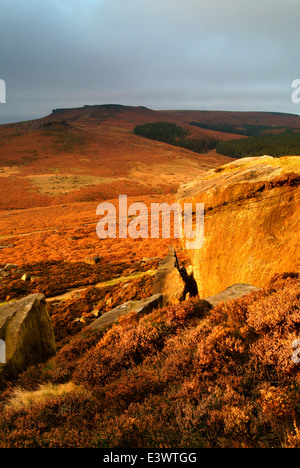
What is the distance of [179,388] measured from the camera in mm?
3945

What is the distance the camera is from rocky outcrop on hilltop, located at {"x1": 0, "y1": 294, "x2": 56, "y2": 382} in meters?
5.98

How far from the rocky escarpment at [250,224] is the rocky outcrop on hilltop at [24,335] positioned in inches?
230

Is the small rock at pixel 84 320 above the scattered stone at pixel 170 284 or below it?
below

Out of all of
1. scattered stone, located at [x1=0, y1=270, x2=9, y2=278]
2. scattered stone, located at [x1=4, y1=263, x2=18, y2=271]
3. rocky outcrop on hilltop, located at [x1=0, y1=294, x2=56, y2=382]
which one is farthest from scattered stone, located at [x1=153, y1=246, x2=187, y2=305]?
scattered stone, located at [x1=4, y1=263, x2=18, y2=271]

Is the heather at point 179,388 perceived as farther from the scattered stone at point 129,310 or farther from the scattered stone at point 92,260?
the scattered stone at point 92,260

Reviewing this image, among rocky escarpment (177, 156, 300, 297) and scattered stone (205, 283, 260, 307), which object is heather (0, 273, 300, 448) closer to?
scattered stone (205, 283, 260, 307)

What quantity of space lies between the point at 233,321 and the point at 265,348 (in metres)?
1.07

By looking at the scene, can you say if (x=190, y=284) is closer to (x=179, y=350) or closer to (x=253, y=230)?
(x=253, y=230)

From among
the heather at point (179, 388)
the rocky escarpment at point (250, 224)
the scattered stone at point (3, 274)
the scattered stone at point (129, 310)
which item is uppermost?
the rocky escarpment at point (250, 224)

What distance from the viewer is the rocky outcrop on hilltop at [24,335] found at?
5984mm

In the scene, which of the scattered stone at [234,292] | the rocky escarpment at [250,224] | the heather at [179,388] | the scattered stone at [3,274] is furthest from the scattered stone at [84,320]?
the scattered stone at [3,274]

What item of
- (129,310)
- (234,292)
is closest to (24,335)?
(129,310)

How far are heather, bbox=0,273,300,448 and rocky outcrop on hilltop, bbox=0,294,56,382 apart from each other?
474mm
